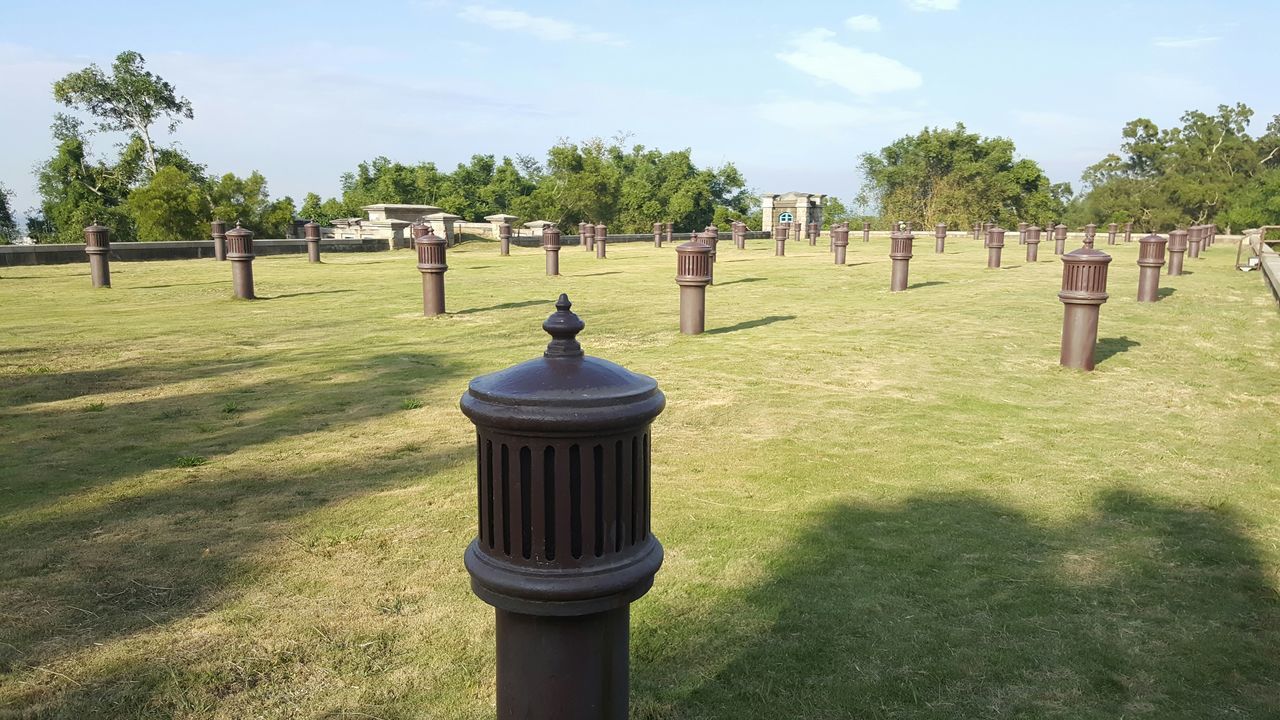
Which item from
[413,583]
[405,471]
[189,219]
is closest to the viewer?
[413,583]

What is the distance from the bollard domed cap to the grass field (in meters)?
1.17

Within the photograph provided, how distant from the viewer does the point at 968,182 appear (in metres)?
58.6

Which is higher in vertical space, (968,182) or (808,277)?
(968,182)

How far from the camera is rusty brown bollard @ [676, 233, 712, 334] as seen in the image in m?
9.65

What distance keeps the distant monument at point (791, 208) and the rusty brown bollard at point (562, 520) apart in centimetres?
5186

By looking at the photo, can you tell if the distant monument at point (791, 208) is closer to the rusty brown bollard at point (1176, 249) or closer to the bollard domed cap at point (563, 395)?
the rusty brown bollard at point (1176, 249)

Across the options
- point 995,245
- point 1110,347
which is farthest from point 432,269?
point 995,245

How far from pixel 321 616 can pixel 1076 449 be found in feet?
14.6

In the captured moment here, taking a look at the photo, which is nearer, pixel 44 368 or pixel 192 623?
pixel 192 623

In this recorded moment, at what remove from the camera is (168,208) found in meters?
29.3

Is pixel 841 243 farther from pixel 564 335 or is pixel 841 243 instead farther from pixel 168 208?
pixel 564 335

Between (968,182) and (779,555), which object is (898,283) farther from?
(968,182)

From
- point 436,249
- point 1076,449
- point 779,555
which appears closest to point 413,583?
point 779,555

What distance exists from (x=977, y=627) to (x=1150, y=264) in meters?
13.1
